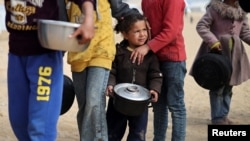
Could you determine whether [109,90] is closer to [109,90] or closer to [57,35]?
[109,90]

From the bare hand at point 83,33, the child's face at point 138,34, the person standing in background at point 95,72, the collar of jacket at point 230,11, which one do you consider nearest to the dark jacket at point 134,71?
the child's face at point 138,34

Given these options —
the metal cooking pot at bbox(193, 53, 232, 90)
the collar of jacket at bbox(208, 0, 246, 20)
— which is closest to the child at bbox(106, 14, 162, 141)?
the metal cooking pot at bbox(193, 53, 232, 90)

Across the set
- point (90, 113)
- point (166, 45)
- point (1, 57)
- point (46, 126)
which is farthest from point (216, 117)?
point (1, 57)

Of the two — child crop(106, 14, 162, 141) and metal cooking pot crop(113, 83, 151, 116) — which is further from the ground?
child crop(106, 14, 162, 141)

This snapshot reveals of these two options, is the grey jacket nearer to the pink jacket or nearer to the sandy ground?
the sandy ground

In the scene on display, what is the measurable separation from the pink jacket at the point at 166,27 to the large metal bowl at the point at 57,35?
1487mm

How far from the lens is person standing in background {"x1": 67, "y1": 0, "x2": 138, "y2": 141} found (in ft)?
14.6

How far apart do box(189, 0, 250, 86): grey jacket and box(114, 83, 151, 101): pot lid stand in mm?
1635

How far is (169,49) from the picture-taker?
196 inches

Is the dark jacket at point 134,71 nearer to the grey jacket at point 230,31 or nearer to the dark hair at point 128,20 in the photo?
the dark hair at point 128,20

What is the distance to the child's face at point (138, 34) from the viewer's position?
4.83 metres

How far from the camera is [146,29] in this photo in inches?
193

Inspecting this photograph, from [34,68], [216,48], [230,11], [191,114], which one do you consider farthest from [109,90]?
[191,114]

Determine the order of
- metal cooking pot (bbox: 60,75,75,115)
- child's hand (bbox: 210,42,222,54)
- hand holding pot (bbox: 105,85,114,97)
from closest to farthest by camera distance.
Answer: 1. hand holding pot (bbox: 105,85,114,97)
2. metal cooking pot (bbox: 60,75,75,115)
3. child's hand (bbox: 210,42,222,54)
